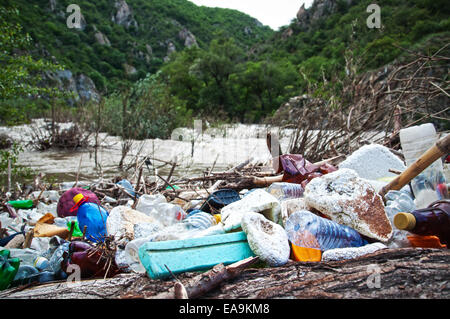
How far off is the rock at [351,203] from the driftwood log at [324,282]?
11.8 inches

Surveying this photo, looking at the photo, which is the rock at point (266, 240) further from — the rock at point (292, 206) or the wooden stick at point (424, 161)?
the wooden stick at point (424, 161)

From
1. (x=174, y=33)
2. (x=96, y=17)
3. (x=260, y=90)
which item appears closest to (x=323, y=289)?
(x=260, y=90)

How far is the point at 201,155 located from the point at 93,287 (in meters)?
7.09

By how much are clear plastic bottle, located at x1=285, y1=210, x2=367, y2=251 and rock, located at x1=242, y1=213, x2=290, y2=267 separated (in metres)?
0.08

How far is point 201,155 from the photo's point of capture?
27.4 ft

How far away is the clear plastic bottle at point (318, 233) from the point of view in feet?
4.87

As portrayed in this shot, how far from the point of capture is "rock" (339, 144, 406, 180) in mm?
2467

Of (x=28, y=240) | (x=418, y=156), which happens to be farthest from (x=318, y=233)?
(x=28, y=240)

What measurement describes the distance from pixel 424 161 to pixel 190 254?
47.5 inches

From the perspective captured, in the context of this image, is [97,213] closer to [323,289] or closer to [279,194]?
[279,194]

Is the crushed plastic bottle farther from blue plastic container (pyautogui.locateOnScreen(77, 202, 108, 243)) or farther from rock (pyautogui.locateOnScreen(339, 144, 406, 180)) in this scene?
rock (pyautogui.locateOnScreen(339, 144, 406, 180))

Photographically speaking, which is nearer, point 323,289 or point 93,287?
point 323,289

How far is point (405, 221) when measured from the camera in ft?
4.42

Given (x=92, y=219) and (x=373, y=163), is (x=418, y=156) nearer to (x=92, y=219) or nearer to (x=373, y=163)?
(x=373, y=163)
